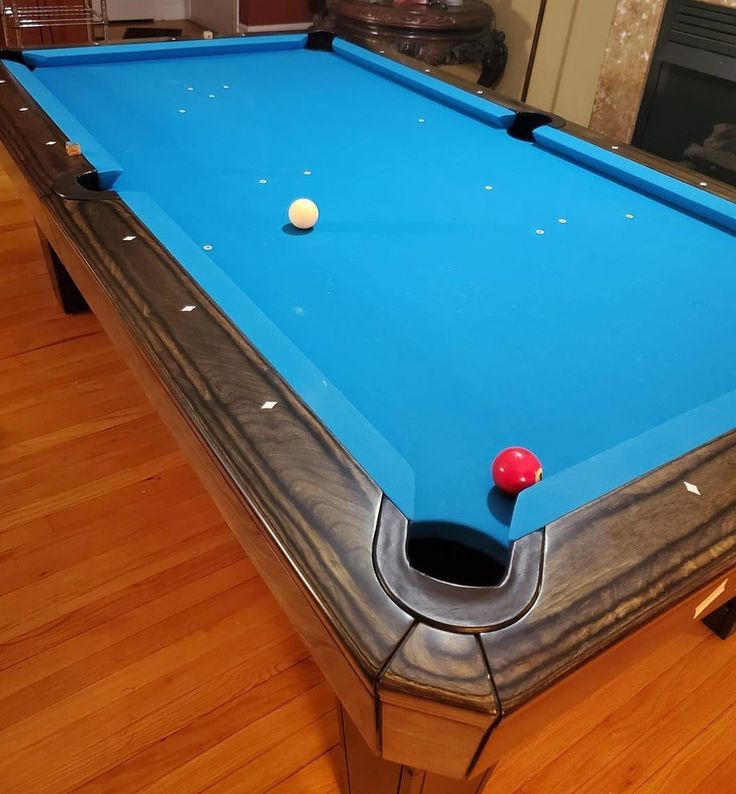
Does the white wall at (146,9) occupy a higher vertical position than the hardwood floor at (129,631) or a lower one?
higher

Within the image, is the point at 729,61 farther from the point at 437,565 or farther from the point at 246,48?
the point at 437,565

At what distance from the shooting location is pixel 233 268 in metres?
1.34

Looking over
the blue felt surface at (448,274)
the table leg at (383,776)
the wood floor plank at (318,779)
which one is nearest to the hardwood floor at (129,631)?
the wood floor plank at (318,779)

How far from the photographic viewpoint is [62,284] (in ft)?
7.70

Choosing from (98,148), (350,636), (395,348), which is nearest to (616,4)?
(98,148)

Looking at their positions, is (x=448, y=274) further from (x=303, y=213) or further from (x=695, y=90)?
(x=695, y=90)

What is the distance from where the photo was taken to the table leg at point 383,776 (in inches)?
36.7

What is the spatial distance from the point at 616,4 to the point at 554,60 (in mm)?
485

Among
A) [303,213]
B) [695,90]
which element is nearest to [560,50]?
[695,90]

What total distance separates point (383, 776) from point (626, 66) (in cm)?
341

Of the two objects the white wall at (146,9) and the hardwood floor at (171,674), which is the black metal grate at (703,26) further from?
the white wall at (146,9)

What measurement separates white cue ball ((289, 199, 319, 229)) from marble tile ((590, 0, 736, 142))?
103 inches

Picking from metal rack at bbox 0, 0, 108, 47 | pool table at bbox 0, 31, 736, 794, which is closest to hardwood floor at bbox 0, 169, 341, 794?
pool table at bbox 0, 31, 736, 794

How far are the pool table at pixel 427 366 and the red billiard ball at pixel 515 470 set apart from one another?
0.02 m
